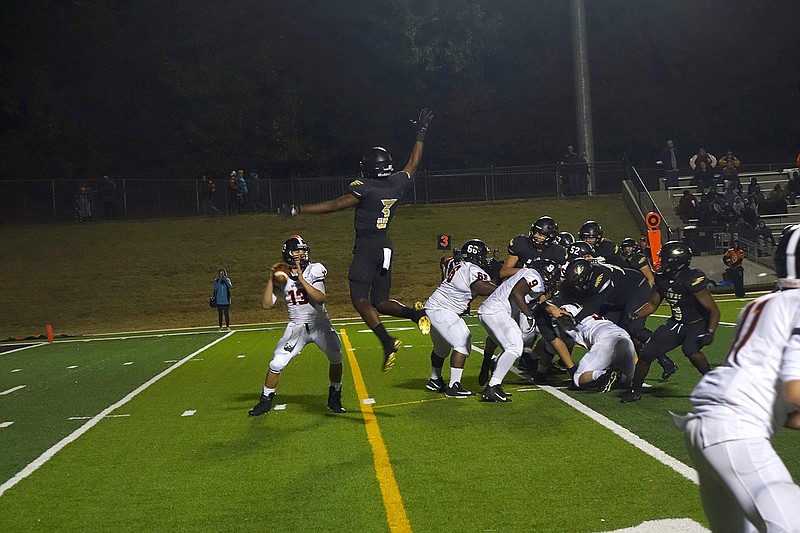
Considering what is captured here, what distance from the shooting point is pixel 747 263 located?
32062mm

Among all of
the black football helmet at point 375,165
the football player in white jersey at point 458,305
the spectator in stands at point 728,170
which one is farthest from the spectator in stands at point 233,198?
the black football helmet at point 375,165

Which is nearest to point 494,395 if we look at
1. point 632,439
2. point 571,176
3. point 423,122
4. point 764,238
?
point 632,439

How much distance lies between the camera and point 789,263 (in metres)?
3.76

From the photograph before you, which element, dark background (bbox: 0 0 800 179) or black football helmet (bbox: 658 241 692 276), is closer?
black football helmet (bbox: 658 241 692 276)

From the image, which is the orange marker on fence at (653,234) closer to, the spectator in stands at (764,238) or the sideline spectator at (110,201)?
the spectator in stands at (764,238)

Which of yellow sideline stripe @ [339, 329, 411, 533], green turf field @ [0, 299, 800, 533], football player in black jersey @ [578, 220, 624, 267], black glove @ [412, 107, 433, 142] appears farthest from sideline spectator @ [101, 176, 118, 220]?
black glove @ [412, 107, 433, 142]

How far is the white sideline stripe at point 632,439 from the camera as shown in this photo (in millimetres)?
6895

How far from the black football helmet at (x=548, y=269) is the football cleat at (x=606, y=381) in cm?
123

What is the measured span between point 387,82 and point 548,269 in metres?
41.8

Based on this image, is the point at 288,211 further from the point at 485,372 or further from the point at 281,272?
the point at 485,372

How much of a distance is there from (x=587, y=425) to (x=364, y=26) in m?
46.3

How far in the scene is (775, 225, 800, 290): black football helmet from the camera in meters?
3.75

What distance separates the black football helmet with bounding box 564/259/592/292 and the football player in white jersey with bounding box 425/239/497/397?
2.92ft

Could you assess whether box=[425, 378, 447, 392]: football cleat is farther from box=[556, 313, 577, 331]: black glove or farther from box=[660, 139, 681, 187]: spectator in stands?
box=[660, 139, 681, 187]: spectator in stands
